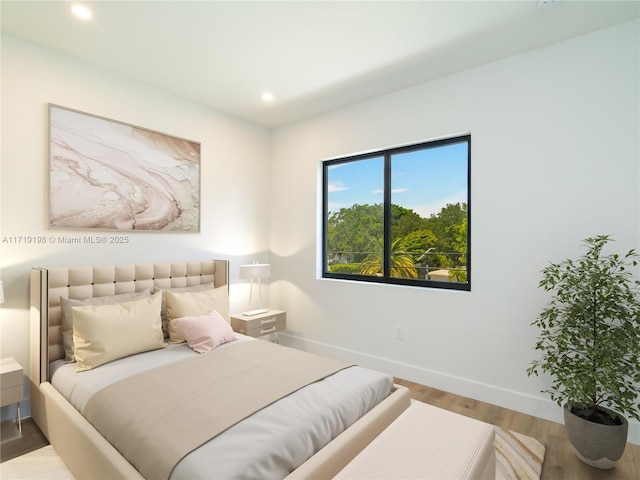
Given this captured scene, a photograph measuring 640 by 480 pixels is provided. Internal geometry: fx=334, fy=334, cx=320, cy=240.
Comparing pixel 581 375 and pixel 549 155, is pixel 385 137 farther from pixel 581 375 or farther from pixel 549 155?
pixel 581 375

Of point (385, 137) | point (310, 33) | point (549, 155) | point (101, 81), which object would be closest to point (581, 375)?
point (549, 155)

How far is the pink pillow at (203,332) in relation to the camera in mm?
2545

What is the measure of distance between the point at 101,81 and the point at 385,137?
2569 millimetres

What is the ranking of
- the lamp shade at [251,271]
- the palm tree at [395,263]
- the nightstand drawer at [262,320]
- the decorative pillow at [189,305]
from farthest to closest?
the lamp shade at [251,271]
the nightstand drawer at [262,320]
the palm tree at [395,263]
the decorative pillow at [189,305]

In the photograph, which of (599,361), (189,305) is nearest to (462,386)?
(599,361)

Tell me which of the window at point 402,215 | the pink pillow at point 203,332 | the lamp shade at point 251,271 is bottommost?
the pink pillow at point 203,332

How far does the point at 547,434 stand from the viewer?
2307mm

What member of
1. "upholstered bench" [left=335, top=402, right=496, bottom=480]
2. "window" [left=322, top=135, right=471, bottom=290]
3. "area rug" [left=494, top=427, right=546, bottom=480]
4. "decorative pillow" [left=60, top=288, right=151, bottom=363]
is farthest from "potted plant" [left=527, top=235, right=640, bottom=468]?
"decorative pillow" [left=60, top=288, right=151, bottom=363]

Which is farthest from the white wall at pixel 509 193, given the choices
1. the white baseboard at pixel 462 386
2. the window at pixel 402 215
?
the window at pixel 402 215

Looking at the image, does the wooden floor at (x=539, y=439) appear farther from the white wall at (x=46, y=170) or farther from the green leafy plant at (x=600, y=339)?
the white wall at (x=46, y=170)

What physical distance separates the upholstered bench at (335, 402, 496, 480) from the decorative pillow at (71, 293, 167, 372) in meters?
1.74

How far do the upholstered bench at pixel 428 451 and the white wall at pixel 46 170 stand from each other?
2.57 metres

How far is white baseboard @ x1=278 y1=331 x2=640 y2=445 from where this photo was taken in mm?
2473

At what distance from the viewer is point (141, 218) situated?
3.05 m
